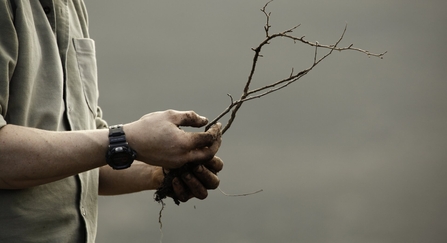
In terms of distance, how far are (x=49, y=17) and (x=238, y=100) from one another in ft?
2.86

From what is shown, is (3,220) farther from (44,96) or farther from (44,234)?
(44,96)

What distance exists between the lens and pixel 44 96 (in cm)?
186

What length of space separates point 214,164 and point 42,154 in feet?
2.74

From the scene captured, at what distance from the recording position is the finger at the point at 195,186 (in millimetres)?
2262

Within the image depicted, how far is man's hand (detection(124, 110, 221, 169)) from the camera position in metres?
1.75

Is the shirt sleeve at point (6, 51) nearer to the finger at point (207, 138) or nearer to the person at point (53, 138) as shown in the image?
the person at point (53, 138)

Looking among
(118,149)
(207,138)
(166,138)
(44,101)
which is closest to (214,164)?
(207,138)

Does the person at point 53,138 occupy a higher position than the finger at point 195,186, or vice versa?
the person at point 53,138

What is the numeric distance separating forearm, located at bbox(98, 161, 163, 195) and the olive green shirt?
0.19 metres

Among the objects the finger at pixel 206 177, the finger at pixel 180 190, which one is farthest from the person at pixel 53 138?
the finger at pixel 180 190

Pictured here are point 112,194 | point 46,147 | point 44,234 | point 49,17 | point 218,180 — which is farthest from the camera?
point 112,194

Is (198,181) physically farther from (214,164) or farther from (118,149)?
(118,149)

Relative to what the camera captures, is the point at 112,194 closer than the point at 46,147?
No

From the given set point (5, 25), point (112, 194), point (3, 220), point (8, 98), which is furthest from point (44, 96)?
point (112, 194)
